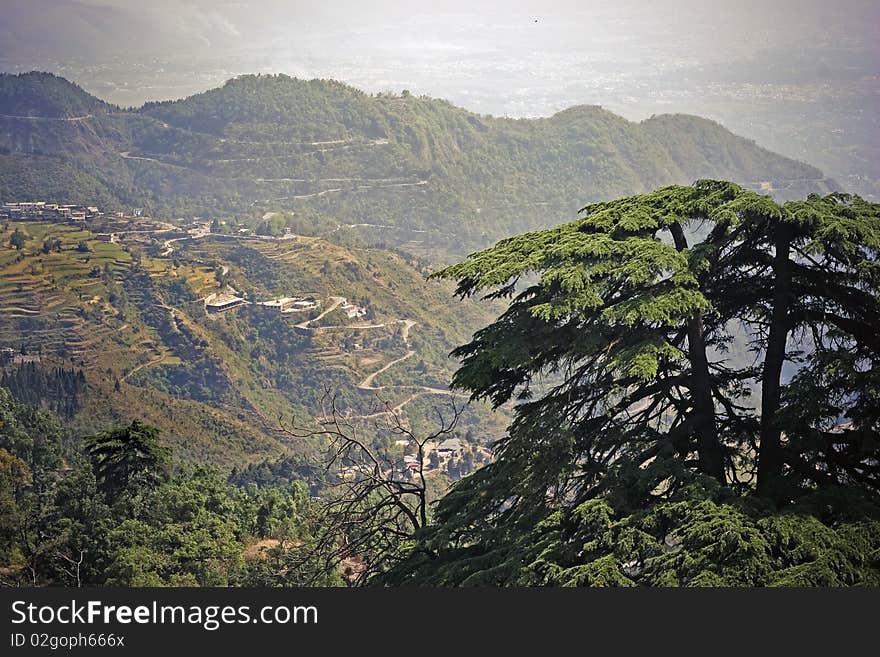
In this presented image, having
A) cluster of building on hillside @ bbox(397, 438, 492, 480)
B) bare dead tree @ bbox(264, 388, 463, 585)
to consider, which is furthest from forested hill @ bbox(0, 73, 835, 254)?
bare dead tree @ bbox(264, 388, 463, 585)

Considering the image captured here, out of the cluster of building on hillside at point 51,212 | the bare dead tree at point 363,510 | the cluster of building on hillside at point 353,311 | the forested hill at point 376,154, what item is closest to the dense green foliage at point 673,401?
the bare dead tree at point 363,510

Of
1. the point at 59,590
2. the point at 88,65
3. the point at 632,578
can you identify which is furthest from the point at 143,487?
the point at 88,65

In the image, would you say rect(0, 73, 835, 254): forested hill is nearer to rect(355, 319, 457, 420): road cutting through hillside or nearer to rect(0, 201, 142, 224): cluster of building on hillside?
rect(0, 201, 142, 224): cluster of building on hillside

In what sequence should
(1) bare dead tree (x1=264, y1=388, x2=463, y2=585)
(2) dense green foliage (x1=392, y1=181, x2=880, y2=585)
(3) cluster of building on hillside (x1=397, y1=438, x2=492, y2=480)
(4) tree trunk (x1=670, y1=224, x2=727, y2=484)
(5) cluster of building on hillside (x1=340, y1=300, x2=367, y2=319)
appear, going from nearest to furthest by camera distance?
(2) dense green foliage (x1=392, y1=181, x2=880, y2=585) < (4) tree trunk (x1=670, y1=224, x2=727, y2=484) < (1) bare dead tree (x1=264, y1=388, x2=463, y2=585) < (3) cluster of building on hillside (x1=397, y1=438, x2=492, y2=480) < (5) cluster of building on hillside (x1=340, y1=300, x2=367, y2=319)

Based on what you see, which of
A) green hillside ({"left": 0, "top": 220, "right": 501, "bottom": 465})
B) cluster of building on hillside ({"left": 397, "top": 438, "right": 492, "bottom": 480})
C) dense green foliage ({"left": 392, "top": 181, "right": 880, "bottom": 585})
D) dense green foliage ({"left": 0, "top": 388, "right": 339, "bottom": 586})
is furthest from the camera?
green hillside ({"left": 0, "top": 220, "right": 501, "bottom": 465})

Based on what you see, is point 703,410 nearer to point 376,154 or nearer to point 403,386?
point 403,386

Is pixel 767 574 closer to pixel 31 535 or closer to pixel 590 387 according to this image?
pixel 590 387
